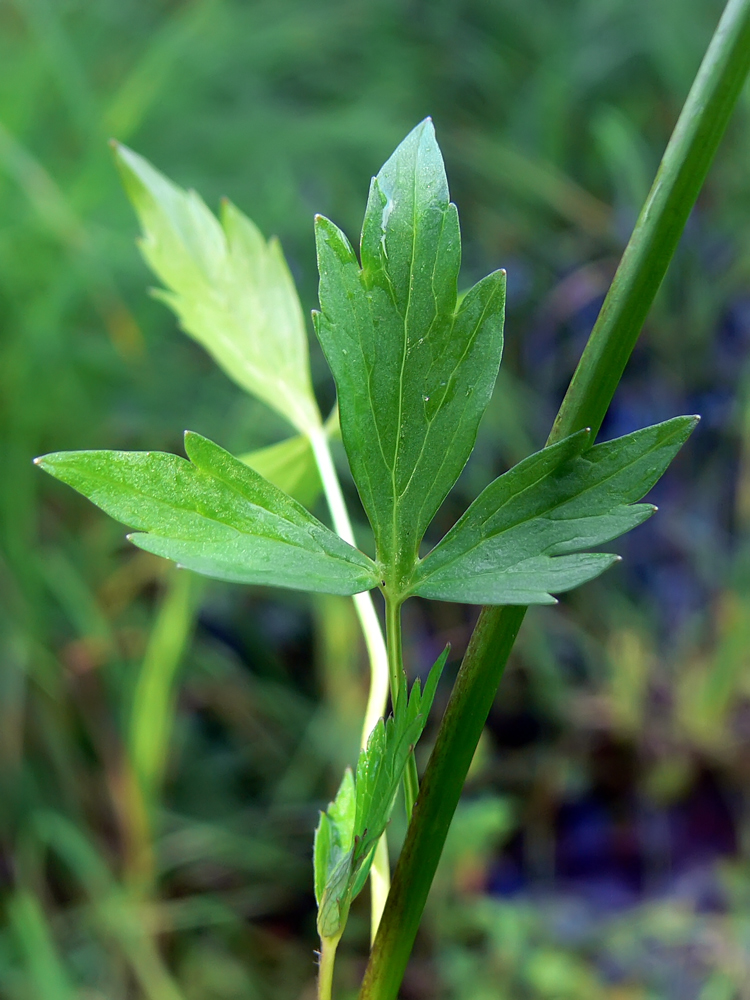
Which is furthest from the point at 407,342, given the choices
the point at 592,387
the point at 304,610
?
the point at 304,610

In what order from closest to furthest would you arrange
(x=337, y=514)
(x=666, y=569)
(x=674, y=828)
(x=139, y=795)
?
(x=337, y=514)
(x=139, y=795)
(x=674, y=828)
(x=666, y=569)

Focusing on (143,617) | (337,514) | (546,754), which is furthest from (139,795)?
(337,514)

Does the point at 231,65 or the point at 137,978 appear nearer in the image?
the point at 137,978

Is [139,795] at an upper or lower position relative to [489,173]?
lower

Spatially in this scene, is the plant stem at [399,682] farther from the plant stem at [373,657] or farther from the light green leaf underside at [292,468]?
the light green leaf underside at [292,468]

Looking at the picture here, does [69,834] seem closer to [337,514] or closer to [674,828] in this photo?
[674,828]

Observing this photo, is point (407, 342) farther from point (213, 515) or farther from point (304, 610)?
point (304, 610)

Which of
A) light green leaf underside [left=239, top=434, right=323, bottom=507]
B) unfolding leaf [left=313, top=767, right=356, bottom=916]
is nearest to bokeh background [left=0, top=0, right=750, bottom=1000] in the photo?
light green leaf underside [left=239, top=434, right=323, bottom=507]
